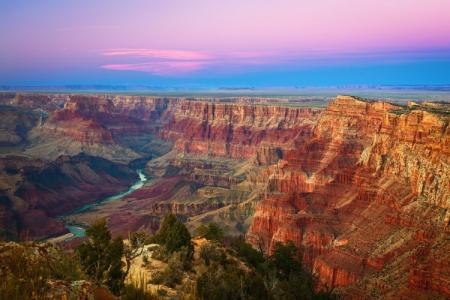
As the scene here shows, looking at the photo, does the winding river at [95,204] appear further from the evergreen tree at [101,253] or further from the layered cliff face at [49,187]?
the evergreen tree at [101,253]

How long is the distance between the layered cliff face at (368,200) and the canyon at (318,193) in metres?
0.14

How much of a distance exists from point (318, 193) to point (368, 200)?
9.91m

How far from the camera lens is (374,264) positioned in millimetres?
46625

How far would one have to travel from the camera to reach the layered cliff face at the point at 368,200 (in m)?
43.9

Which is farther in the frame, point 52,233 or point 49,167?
point 49,167

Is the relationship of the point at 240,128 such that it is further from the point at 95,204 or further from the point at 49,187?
the point at 49,187

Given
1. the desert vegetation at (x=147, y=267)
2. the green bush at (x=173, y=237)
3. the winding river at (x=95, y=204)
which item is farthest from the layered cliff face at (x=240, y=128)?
the desert vegetation at (x=147, y=267)

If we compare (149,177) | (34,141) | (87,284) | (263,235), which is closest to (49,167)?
(149,177)

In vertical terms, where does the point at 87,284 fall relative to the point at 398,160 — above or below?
above

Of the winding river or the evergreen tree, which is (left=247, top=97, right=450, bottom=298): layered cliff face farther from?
the winding river

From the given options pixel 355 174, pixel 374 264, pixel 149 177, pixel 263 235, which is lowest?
pixel 149 177

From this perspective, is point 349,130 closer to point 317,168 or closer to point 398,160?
point 317,168

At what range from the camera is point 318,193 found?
220ft

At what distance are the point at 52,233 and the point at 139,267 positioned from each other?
2847 inches
